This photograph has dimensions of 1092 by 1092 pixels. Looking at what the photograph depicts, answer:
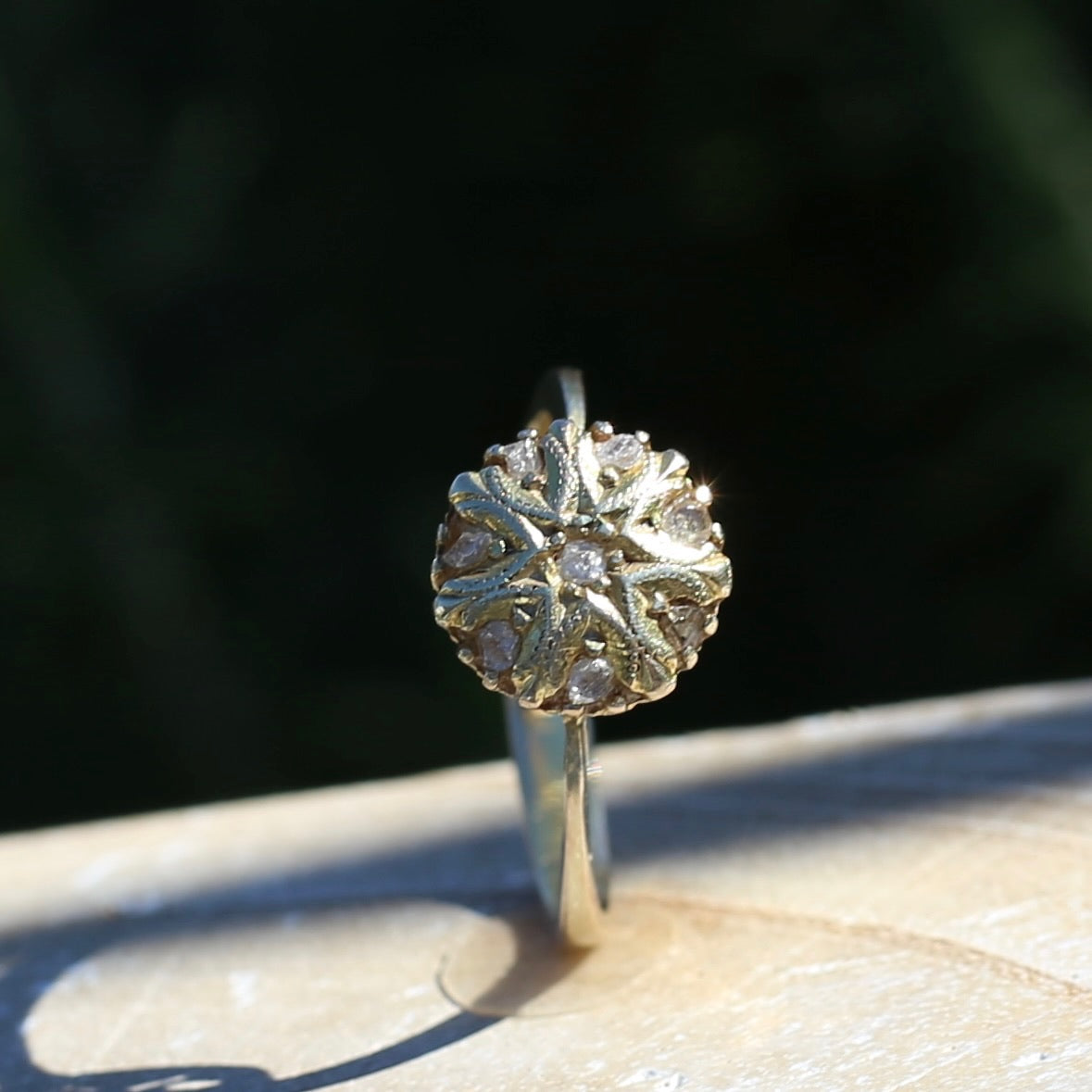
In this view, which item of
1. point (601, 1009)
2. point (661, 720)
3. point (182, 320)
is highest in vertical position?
point (182, 320)

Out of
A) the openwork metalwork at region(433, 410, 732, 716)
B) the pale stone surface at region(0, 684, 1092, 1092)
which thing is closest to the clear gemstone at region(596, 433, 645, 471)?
the openwork metalwork at region(433, 410, 732, 716)

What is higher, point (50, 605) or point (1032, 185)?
point (1032, 185)

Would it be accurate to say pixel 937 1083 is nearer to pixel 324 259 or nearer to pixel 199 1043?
pixel 199 1043

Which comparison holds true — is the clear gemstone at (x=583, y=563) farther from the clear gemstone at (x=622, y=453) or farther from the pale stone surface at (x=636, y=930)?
the pale stone surface at (x=636, y=930)

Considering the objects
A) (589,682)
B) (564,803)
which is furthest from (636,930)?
(589,682)

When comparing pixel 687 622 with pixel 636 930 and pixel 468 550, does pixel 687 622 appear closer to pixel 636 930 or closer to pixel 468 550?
pixel 468 550

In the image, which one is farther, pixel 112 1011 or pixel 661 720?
pixel 661 720

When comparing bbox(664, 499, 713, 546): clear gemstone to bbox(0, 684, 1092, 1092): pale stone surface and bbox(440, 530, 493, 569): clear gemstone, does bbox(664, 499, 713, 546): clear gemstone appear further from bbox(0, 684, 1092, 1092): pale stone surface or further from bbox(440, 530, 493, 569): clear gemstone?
bbox(0, 684, 1092, 1092): pale stone surface

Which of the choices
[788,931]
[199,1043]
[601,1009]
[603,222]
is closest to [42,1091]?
[199,1043]
